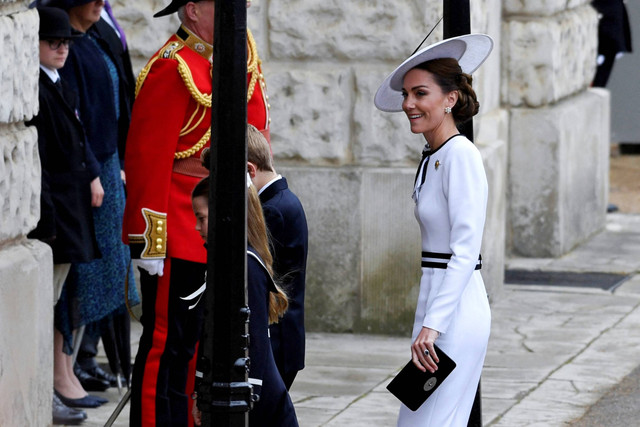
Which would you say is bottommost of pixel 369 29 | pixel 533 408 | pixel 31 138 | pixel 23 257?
pixel 533 408

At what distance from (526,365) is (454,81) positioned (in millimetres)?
3299

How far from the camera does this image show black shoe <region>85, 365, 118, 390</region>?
6.94 metres

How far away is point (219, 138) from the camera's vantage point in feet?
12.7

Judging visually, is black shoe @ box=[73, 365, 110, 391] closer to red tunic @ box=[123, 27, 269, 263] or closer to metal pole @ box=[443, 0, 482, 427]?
red tunic @ box=[123, 27, 269, 263]

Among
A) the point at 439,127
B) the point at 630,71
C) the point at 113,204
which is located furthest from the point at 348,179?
the point at 630,71

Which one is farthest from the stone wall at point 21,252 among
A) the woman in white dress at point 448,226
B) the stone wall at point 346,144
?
the stone wall at point 346,144

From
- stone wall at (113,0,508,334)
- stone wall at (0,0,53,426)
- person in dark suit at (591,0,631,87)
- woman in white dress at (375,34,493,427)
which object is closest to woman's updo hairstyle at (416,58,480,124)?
woman in white dress at (375,34,493,427)

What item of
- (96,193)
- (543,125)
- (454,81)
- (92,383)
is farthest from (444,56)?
(543,125)

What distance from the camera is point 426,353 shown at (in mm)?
4250

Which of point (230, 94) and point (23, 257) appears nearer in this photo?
point (230, 94)

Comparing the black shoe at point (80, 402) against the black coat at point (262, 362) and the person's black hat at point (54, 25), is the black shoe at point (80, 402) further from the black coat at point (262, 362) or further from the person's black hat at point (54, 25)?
the black coat at point (262, 362)

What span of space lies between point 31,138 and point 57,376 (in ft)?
4.55

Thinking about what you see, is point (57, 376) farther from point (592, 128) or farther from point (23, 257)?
point (592, 128)

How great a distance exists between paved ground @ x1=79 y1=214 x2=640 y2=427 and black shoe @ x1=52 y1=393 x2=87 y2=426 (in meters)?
0.05
